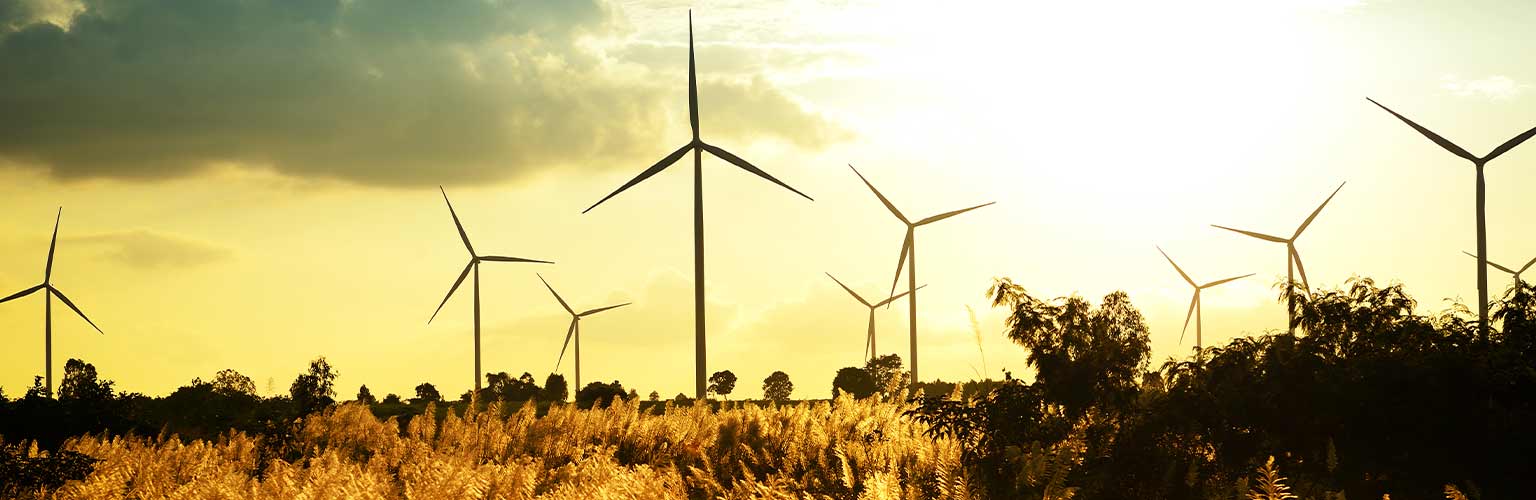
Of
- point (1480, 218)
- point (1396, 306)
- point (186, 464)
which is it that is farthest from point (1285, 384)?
point (1480, 218)

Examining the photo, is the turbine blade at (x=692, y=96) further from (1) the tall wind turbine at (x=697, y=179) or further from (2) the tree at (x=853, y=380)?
(2) the tree at (x=853, y=380)

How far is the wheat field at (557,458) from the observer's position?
2167 cm

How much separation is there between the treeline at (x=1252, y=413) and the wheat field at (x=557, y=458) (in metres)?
2.23

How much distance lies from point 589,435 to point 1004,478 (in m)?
18.5

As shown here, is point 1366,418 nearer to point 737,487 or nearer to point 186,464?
point 737,487

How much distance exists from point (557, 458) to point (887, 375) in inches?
3409

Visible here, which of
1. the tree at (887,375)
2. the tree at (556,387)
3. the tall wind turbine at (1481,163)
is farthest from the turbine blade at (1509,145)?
the tree at (556,387)

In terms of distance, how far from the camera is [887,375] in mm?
123562

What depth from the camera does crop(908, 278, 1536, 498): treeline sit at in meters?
26.9

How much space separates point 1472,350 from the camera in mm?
29578

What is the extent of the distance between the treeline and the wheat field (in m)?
2.23

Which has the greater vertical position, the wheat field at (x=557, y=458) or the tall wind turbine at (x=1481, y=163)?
the tall wind turbine at (x=1481, y=163)

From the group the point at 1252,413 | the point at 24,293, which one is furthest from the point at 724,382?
the point at 1252,413

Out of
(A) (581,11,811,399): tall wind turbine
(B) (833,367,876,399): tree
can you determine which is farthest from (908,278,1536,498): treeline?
(B) (833,367,876,399): tree
